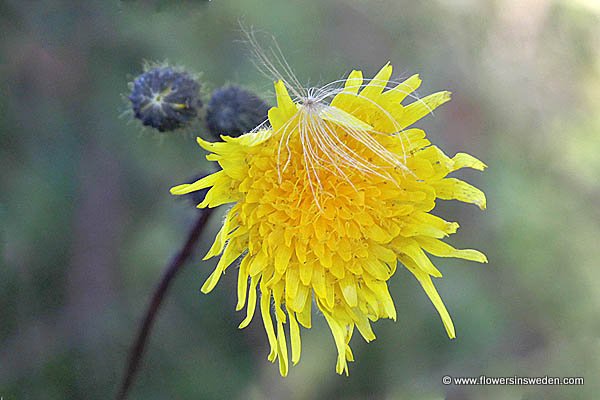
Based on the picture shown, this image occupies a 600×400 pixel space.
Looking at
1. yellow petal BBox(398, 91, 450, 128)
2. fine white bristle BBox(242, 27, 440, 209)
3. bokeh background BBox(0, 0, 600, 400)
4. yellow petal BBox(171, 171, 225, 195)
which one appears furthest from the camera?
bokeh background BBox(0, 0, 600, 400)

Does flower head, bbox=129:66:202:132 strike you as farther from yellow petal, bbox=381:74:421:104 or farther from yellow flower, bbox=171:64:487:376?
yellow petal, bbox=381:74:421:104

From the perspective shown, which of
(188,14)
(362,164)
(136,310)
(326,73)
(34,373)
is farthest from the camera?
(326,73)

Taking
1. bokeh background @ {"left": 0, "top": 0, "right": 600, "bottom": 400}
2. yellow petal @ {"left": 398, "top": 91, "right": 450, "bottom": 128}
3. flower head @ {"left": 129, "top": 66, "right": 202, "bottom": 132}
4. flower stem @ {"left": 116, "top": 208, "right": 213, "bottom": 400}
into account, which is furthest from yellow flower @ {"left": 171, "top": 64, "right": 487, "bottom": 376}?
bokeh background @ {"left": 0, "top": 0, "right": 600, "bottom": 400}

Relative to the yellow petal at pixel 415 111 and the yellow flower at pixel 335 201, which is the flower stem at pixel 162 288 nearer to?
the yellow flower at pixel 335 201

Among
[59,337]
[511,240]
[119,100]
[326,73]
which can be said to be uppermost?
[326,73]

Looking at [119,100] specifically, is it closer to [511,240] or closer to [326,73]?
[326,73]

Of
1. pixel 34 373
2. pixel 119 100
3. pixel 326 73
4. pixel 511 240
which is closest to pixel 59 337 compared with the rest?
pixel 34 373

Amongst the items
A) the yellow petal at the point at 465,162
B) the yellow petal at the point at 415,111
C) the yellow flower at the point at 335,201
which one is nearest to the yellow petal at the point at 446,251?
the yellow flower at the point at 335,201

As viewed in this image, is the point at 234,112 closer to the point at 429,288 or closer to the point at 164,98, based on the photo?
the point at 164,98
